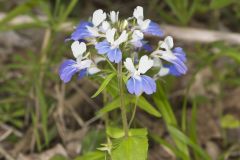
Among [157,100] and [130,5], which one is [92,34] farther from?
[130,5]

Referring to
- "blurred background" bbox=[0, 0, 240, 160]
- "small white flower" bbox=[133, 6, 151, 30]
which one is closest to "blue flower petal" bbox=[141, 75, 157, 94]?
"small white flower" bbox=[133, 6, 151, 30]

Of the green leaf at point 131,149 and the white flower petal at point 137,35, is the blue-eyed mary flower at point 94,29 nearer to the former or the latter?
the white flower petal at point 137,35

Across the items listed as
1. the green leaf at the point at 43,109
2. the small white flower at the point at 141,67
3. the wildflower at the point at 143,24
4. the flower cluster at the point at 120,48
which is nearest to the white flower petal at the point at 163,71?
the flower cluster at the point at 120,48

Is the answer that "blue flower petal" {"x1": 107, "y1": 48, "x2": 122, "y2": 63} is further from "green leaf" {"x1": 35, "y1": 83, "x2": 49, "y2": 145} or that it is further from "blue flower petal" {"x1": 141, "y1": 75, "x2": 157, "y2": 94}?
"green leaf" {"x1": 35, "y1": 83, "x2": 49, "y2": 145}

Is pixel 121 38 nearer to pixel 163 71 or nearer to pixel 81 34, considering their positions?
pixel 81 34

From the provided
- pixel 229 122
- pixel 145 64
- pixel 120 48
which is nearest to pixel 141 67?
pixel 145 64

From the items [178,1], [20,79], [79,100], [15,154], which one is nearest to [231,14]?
[178,1]
